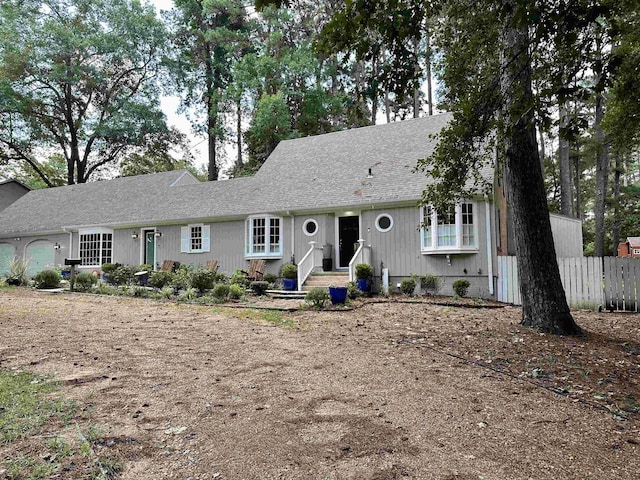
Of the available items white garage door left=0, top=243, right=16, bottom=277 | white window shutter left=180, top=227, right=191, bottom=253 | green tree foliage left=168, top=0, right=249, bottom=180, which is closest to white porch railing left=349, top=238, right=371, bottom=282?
white window shutter left=180, top=227, right=191, bottom=253

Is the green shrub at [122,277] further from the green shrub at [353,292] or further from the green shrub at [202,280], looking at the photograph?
the green shrub at [353,292]

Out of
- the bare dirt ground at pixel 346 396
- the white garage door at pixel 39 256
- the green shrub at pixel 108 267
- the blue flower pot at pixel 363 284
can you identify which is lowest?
the bare dirt ground at pixel 346 396

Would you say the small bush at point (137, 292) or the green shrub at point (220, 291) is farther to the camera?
the small bush at point (137, 292)

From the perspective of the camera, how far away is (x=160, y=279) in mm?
13422

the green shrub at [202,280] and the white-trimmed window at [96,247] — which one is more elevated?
the white-trimmed window at [96,247]

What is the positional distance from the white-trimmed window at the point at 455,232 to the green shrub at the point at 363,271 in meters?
1.82

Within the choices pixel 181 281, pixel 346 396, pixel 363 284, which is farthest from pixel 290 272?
pixel 346 396

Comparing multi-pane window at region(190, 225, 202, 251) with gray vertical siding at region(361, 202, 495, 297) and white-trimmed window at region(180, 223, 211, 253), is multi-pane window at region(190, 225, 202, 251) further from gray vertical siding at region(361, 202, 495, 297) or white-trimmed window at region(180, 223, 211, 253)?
gray vertical siding at region(361, 202, 495, 297)

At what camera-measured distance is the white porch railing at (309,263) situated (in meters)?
13.1

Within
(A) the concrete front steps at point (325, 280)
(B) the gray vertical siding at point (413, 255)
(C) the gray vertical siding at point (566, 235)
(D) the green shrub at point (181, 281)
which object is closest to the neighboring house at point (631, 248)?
(C) the gray vertical siding at point (566, 235)

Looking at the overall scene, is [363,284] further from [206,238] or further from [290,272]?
[206,238]

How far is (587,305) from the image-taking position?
31.9 feet

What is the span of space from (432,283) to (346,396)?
28.7ft

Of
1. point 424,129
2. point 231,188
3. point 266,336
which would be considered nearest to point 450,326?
point 266,336
